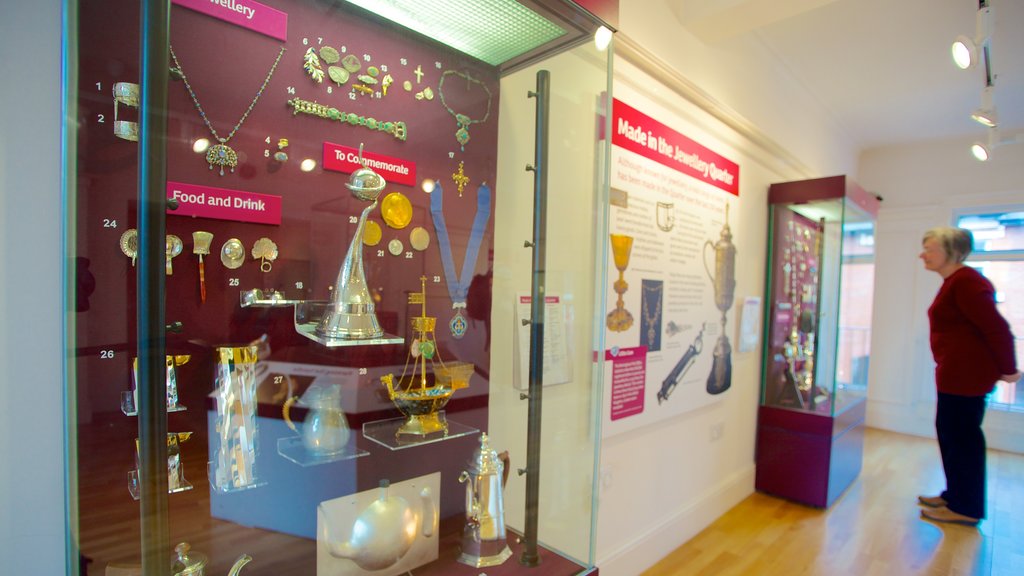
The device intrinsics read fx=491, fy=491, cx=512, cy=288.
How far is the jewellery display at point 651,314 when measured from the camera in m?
2.34

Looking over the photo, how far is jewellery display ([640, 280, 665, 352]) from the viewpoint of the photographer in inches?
92.2

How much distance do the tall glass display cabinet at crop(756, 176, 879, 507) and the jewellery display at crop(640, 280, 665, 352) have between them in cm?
163

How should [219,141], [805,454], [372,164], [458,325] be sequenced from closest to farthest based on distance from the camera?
1. [219,141]
2. [372,164]
3. [458,325]
4. [805,454]

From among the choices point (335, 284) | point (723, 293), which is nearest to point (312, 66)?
point (335, 284)

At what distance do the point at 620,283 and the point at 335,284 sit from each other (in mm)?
1418

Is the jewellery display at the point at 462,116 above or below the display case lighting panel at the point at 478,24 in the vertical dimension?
below

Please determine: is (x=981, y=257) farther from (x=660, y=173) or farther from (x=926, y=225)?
(x=660, y=173)

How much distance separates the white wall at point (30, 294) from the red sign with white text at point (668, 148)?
5.57 feet

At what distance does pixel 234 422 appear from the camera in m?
0.97

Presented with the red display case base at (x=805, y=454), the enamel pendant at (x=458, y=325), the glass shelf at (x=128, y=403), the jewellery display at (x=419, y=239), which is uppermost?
the jewellery display at (x=419, y=239)

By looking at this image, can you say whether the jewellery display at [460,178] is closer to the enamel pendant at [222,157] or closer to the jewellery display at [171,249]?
the enamel pendant at [222,157]

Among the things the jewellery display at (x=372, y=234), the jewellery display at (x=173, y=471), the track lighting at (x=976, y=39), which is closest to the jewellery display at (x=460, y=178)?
the jewellery display at (x=372, y=234)

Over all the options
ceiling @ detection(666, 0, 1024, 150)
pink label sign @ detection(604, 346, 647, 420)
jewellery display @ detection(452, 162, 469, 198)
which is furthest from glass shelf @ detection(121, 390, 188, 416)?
ceiling @ detection(666, 0, 1024, 150)

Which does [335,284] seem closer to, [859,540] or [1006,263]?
[859,540]
